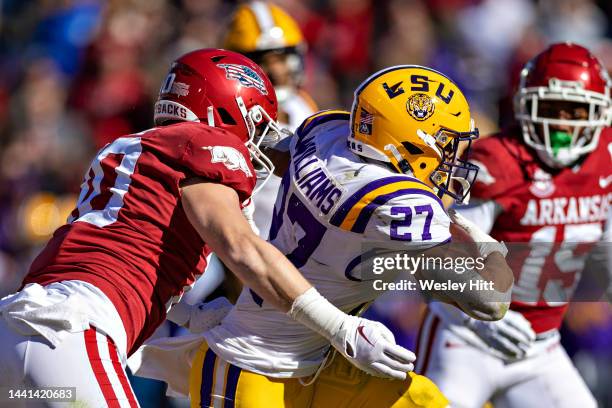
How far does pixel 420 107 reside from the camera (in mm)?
3908

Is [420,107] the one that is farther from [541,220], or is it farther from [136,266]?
[541,220]

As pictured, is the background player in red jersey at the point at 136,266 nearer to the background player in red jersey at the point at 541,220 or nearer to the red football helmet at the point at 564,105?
the background player in red jersey at the point at 541,220

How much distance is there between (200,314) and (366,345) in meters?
1.00

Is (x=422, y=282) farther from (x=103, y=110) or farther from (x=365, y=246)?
(x=103, y=110)

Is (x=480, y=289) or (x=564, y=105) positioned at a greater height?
(x=564, y=105)

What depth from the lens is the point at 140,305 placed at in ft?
11.9

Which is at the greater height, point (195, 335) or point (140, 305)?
point (140, 305)

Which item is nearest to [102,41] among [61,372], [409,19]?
[409,19]

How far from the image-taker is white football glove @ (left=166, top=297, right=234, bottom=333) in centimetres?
430

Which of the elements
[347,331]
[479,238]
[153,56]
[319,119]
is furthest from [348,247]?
[153,56]

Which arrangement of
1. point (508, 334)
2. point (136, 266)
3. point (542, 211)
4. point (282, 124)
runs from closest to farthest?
1. point (136, 266)
2. point (508, 334)
3. point (542, 211)
4. point (282, 124)

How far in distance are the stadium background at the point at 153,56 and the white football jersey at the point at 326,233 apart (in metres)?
→ 4.47

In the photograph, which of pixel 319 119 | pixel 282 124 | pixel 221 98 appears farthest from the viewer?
pixel 282 124

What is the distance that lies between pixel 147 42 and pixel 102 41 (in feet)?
1.31
